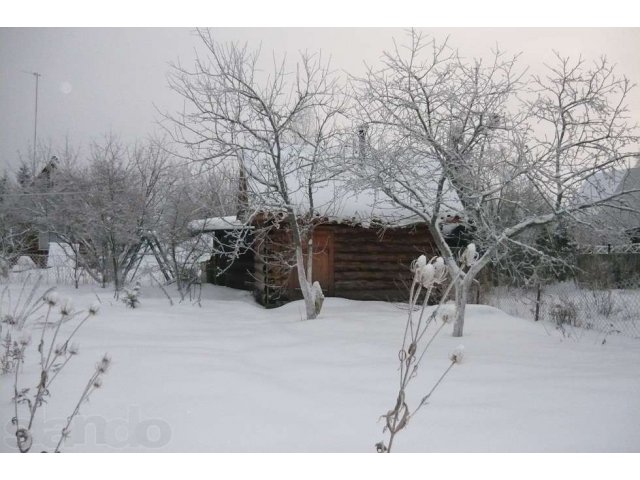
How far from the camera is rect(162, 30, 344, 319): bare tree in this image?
699 centimetres

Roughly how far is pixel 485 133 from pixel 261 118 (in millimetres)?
3369

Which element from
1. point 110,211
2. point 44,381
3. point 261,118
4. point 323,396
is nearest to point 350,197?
point 261,118

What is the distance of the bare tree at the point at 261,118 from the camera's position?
699 centimetres

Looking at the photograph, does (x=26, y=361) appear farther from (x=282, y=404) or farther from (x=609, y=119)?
(x=609, y=119)

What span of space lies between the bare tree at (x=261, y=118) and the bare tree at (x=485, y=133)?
1017mm

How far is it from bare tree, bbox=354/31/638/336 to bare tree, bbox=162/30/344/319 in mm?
1017

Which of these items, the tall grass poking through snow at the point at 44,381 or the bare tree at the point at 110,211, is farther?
the bare tree at the point at 110,211

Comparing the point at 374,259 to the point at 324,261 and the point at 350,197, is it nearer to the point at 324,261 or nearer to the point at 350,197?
the point at 324,261

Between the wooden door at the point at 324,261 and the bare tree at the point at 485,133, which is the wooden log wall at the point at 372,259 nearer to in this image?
the wooden door at the point at 324,261

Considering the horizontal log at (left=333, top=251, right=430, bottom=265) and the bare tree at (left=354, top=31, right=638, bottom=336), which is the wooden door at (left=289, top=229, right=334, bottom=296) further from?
the bare tree at (left=354, top=31, right=638, bottom=336)

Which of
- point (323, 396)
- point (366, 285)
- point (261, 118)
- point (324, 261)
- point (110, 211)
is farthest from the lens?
point (110, 211)

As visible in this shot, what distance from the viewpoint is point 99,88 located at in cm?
444

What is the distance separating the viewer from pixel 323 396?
3.39 metres

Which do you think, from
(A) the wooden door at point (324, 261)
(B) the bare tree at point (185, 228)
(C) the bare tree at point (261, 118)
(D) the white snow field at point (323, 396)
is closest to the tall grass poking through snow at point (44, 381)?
(D) the white snow field at point (323, 396)
